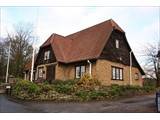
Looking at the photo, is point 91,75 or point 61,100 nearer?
point 61,100

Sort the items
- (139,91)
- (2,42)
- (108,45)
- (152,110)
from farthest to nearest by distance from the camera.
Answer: (2,42) → (108,45) → (139,91) → (152,110)

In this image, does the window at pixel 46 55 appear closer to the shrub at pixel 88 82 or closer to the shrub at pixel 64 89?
the shrub at pixel 88 82

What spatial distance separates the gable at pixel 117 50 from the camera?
24.8 meters

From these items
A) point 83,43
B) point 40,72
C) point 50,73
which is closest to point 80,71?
point 50,73

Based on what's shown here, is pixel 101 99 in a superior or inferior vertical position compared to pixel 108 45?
inferior

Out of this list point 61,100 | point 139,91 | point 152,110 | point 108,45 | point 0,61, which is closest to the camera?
point 152,110

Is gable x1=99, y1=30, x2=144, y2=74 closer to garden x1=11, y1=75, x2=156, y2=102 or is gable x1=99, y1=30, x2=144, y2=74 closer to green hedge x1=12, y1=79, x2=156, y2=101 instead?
garden x1=11, y1=75, x2=156, y2=102

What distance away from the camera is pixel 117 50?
26250mm

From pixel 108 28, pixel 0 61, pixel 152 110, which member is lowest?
pixel 152 110

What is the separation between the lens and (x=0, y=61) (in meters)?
41.5

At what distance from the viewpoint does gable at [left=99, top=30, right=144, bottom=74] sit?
24750 millimetres

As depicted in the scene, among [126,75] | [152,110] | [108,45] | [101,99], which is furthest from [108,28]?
[152,110]

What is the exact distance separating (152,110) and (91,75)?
11.5 m

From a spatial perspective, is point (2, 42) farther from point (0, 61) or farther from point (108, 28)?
point (108, 28)
